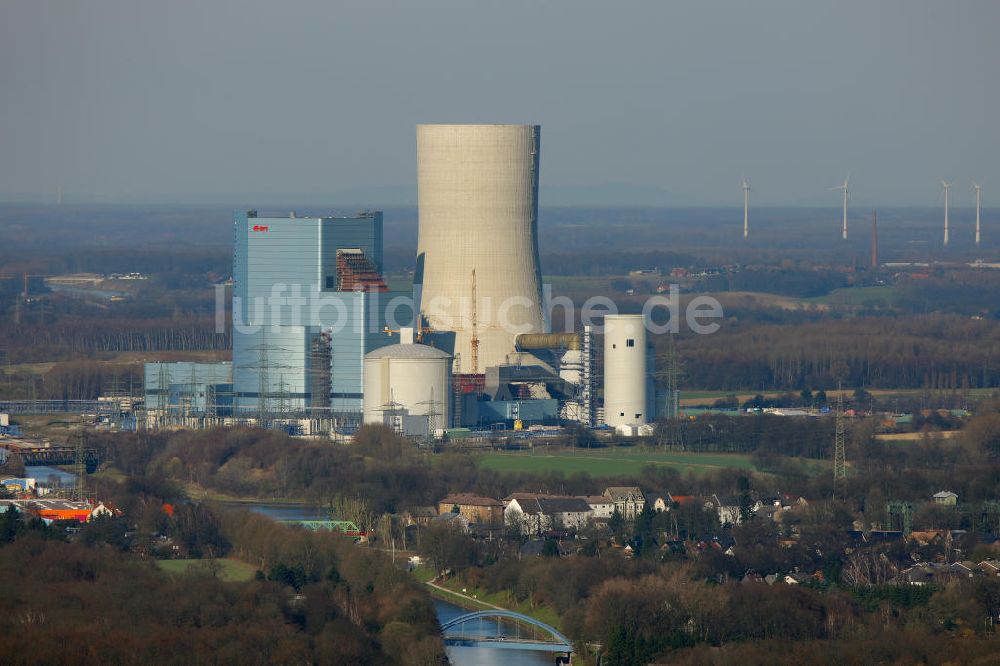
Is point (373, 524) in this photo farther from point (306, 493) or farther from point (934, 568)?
point (934, 568)

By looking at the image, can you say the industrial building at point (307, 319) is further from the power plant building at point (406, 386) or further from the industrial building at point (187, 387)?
the power plant building at point (406, 386)

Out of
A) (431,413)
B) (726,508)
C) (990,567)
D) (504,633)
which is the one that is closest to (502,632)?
(504,633)

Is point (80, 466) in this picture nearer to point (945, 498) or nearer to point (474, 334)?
point (474, 334)

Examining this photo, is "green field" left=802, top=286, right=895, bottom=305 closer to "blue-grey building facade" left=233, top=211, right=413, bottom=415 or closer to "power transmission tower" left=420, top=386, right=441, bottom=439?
"blue-grey building facade" left=233, top=211, right=413, bottom=415

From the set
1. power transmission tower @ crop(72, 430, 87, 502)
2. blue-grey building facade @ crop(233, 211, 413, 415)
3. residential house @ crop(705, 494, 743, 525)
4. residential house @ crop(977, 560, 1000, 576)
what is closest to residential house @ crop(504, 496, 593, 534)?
residential house @ crop(705, 494, 743, 525)

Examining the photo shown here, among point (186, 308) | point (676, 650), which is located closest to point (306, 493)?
point (676, 650)

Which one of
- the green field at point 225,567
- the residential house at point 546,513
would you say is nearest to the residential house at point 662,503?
the residential house at point 546,513
